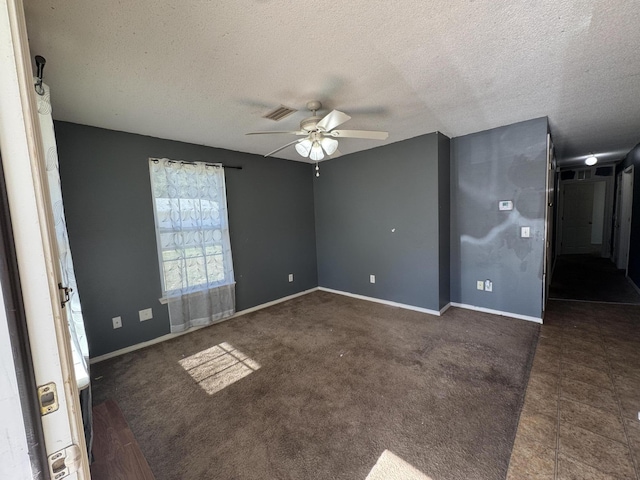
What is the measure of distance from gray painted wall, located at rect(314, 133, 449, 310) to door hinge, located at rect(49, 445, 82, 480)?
138 inches

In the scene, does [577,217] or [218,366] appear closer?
[218,366]

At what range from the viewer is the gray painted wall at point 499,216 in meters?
2.99

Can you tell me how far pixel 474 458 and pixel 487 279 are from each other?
7.98 ft

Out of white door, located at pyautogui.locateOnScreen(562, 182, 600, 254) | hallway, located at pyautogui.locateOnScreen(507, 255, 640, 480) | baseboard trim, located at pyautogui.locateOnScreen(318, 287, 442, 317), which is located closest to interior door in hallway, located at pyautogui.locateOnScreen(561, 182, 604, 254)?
white door, located at pyautogui.locateOnScreen(562, 182, 600, 254)

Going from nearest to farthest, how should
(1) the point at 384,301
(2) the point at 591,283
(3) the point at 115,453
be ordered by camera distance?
(3) the point at 115,453, (1) the point at 384,301, (2) the point at 591,283

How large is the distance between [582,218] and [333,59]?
8.36 m

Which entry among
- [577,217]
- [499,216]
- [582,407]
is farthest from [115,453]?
[577,217]

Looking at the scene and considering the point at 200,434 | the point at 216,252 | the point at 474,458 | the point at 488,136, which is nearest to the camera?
the point at 474,458

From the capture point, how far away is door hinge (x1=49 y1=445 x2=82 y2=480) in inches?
18.7

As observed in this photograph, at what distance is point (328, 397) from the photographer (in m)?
1.99

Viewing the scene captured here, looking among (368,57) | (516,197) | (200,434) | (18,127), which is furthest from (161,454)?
(516,197)

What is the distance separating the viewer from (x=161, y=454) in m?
1.58

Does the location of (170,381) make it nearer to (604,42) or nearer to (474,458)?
(474,458)

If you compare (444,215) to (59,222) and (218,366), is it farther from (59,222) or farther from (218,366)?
(59,222)
